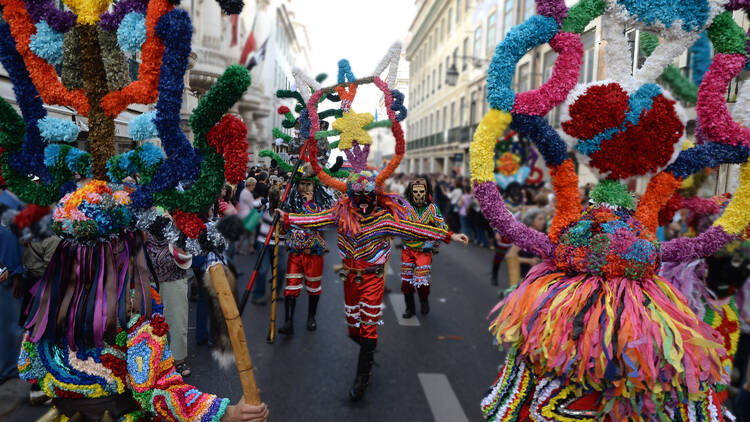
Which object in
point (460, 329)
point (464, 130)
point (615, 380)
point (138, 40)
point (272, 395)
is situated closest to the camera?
point (138, 40)

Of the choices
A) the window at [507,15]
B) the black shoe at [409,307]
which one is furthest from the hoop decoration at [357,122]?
the window at [507,15]

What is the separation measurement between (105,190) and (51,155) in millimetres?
260

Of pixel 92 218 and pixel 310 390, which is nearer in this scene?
pixel 92 218

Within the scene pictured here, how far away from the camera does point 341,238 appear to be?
3645 millimetres

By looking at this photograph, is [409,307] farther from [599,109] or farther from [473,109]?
[473,109]

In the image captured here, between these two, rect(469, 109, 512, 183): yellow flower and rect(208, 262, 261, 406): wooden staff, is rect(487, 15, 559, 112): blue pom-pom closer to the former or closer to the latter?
rect(469, 109, 512, 183): yellow flower

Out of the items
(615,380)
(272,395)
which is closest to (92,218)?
(615,380)

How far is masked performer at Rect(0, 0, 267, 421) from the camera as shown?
155 cm

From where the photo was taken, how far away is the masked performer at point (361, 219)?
3.45 meters

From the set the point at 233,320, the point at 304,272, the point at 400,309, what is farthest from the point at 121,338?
the point at 400,309

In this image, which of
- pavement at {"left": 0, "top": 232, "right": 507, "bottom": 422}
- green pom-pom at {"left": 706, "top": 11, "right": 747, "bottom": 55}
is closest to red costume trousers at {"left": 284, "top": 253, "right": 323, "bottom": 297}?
pavement at {"left": 0, "top": 232, "right": 507, "bottom": 422}

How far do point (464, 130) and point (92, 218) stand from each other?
2310 centimetres

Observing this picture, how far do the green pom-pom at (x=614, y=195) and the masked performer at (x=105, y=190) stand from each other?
1766 millimetres

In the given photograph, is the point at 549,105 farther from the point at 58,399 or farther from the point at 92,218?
the point at 58,399
